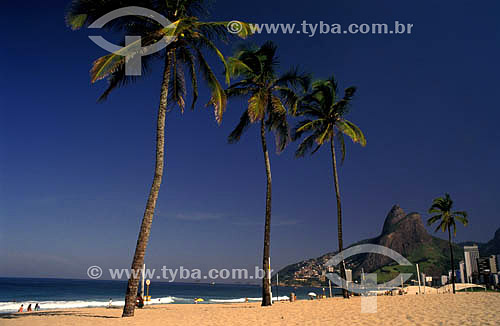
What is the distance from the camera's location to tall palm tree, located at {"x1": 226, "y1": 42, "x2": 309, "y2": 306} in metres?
15.7

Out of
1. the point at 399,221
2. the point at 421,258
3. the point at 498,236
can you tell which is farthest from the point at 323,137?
the point at 399,221

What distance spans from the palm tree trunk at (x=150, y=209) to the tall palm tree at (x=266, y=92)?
4.71 meters

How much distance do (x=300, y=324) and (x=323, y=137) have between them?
13.8 meters

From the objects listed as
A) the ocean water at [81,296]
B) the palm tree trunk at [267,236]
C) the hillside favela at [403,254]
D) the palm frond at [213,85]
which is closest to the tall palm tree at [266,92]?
the palm tree trunk at [267,236]

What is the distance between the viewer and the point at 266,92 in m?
16.4

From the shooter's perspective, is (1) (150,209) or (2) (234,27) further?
(2) (234,27)

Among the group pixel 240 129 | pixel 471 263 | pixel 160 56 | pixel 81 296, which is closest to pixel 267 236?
pixel 240 129

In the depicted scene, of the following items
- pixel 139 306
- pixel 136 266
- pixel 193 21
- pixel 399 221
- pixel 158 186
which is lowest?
pixel 139 306

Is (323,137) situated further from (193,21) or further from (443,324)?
(443,324)

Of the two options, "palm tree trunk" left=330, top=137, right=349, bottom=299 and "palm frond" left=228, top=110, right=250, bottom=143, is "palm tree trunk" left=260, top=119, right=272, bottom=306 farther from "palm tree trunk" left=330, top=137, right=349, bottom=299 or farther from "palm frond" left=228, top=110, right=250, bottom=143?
"palm tree trunk" left=330, top=137, right=349, bottom=299

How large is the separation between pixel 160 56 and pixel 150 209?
5604mm

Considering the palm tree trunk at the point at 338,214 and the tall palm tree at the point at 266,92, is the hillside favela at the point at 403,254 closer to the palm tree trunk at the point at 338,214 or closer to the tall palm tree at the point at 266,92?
the palm tree trunk at the point at 338,214

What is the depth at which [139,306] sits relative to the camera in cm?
1567

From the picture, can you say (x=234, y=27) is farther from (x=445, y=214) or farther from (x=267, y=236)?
(x=445, y=214)
